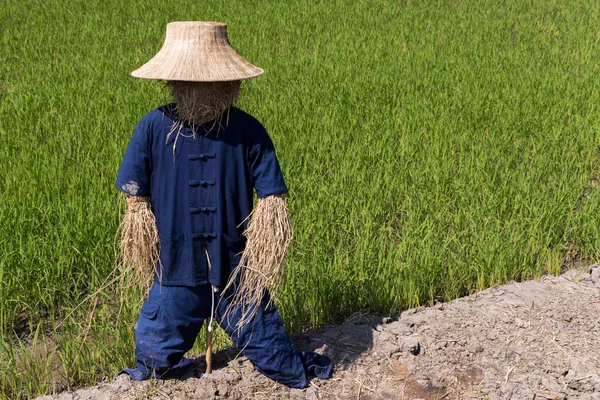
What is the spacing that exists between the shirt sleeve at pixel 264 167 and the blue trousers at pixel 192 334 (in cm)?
36

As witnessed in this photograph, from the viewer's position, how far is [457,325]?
2.68m

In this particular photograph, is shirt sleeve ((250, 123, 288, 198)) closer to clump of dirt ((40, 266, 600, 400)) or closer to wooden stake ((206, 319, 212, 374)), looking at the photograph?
wooden stake ((206, 319, 212, 374))

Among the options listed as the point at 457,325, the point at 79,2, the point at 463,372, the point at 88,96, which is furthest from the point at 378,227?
the point at 79,2

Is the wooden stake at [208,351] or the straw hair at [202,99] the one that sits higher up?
the straw hair at [202,99]

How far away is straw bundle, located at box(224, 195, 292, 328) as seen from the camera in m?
2.07

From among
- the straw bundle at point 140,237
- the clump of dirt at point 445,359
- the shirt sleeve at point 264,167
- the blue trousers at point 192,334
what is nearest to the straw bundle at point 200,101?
the shirt sleeve at point 264,167

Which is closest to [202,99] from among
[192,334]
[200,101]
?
[200,101]

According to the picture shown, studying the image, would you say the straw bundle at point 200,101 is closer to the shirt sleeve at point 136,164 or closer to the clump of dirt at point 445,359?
the shirt sleeve at point 136,164

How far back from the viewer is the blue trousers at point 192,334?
7.02ft

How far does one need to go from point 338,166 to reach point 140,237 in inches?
88.3

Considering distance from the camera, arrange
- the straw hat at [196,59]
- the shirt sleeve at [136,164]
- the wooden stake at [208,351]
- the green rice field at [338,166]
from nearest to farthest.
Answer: the straw hat at [196,59]
the shirt sleeve at [136,164]
the wooden stake at [208,351]
the green rice field at [338,166]

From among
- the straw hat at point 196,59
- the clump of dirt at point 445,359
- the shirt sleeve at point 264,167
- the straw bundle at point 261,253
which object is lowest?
the clump of dirt at point 445,359

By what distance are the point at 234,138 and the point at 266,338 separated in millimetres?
651

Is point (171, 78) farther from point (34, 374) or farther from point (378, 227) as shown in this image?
point (378, 227)
